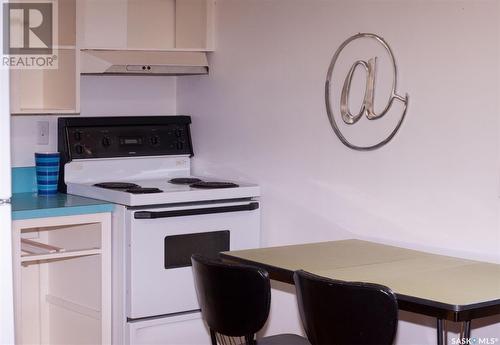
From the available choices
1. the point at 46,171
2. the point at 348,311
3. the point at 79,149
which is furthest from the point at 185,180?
the point at 348,311

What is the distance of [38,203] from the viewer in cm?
392

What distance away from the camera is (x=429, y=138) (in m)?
3.38

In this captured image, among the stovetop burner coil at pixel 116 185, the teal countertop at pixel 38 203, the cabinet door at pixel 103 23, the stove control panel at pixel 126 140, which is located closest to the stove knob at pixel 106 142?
the stove control panel at pixel 126 140

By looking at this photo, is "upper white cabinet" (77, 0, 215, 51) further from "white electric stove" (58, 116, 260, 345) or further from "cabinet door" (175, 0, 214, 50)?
"white electric stove" (58, 116, 260, 345)

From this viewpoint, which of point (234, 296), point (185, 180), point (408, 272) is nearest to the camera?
point (234, 296)

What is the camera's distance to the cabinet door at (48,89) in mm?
3973

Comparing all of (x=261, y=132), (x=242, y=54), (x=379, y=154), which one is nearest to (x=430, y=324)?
(x=379, y=154)

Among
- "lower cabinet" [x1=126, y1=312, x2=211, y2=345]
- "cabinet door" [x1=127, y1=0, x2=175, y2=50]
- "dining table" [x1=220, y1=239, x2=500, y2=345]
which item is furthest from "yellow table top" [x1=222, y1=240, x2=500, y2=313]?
"cabinet door" [x1=127, y1=0, x2=175, y2=50]

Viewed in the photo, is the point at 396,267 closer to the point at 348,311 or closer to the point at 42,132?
the point at 348,311

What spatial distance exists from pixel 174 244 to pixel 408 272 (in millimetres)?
1377

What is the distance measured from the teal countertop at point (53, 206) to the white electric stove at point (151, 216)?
72mm

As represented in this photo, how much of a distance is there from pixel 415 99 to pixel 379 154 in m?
0.30

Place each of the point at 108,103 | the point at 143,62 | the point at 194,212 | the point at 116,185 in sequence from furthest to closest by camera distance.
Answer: the point at 108,103 → the point at 143,62 → the point at 116,185 → the point at 194,212

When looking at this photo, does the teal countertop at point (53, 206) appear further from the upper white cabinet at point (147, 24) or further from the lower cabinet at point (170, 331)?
the upper white cabinet at point (147, 24)
